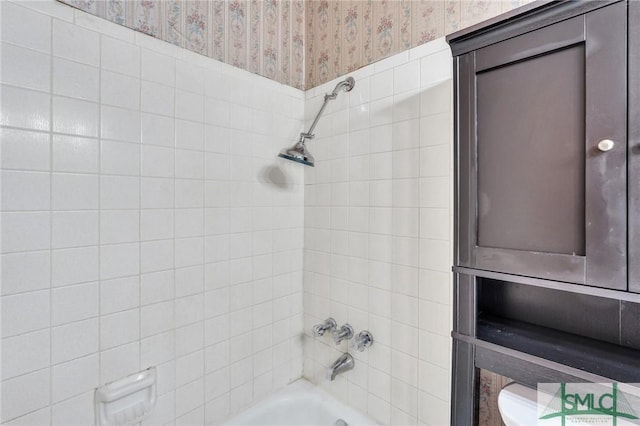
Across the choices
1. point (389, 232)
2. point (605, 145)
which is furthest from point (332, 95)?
point (605, 145)

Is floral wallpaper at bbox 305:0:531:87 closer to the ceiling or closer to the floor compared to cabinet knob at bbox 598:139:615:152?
closer to the ceiling

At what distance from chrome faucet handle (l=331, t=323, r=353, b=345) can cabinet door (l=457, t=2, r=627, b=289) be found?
0.78m

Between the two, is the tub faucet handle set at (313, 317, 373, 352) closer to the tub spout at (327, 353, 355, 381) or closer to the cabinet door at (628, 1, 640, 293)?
the tub spout at (327, 353, 355, 381)

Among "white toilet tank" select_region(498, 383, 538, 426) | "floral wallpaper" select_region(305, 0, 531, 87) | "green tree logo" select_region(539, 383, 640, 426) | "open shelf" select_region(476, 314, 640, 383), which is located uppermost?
"floral wallpaper" select_region(305, 0, 531, 87)

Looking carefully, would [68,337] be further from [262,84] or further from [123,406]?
[262,84]

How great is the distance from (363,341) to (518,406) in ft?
2.09

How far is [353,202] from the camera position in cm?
148

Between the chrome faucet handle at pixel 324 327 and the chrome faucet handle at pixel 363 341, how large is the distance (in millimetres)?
159

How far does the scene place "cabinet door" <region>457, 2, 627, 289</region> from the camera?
650mm

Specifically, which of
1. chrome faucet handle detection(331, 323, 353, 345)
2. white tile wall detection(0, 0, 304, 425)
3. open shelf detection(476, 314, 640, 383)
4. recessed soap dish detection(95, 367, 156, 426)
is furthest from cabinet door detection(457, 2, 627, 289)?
recessed soap dish detection(95, 367, 156, 426)

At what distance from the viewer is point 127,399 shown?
1.12 meters

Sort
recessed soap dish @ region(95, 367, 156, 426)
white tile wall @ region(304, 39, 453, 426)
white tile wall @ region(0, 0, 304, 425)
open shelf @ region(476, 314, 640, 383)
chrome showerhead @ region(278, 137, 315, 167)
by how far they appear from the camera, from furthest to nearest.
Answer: chrome showerhead @ region(278, 137, 315, 167)
white tile wall @ region(304, 39, 453, 426)
recessed soap dish @ region(95, 367, 156, 426)
white tile wall @ region(0, 0, 304, 425)
open shelf @ region(476, 314, 640, 383)

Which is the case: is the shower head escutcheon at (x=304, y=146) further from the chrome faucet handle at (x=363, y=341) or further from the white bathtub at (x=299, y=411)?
the white bathtub at (x=299, y=411)

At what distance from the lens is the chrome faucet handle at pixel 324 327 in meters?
1.53
